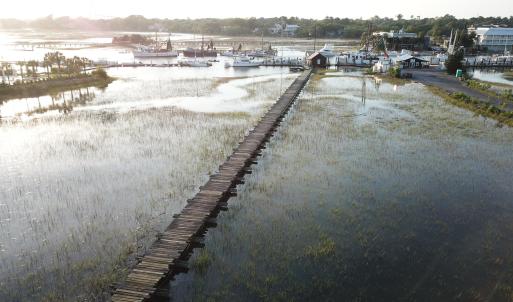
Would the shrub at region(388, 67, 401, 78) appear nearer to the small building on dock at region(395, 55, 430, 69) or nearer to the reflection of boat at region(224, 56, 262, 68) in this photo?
the small building on dock at region(395, 55, 430, 69)

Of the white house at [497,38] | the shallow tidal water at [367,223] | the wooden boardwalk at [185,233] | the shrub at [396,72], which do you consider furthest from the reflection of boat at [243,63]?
the white house at [497,38]

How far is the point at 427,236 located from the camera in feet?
57.3

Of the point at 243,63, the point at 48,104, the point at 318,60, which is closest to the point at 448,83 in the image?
the point at 318,60

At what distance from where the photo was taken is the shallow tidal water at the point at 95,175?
1516 cm

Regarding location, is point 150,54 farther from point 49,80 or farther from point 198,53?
point 49,80

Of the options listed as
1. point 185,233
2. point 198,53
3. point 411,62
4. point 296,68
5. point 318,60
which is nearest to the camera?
point 185,233

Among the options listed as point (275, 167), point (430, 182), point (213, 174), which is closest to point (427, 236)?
point (430, 182)

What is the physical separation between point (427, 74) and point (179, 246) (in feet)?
219

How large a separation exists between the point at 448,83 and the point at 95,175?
54190mm

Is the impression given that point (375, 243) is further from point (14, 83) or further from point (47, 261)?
point (14, 83)

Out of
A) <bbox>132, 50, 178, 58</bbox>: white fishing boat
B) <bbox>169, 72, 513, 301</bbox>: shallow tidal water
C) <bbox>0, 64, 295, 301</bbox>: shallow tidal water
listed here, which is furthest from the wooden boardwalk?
<bbox>132, 50, 178, 58</bbox>: white fishing boat

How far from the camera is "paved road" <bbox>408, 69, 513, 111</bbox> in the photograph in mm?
45312

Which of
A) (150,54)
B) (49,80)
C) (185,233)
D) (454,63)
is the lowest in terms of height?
(185,233)

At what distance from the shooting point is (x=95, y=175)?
78.0 feet
